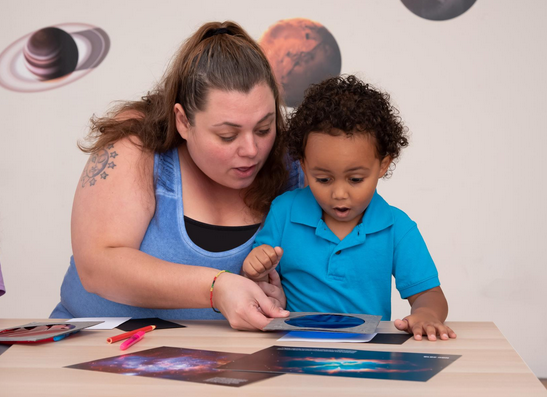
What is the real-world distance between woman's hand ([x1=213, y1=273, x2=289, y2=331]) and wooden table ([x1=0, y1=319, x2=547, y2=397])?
2cm

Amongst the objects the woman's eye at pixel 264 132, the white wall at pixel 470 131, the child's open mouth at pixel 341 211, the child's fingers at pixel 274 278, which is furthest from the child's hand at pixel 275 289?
the white wall at pixel 470 131

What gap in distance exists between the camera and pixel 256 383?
2.55ft

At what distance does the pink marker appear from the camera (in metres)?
1.00

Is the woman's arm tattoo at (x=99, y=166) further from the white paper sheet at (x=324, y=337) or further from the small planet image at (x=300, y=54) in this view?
the small planet image at (x=300, y=54)

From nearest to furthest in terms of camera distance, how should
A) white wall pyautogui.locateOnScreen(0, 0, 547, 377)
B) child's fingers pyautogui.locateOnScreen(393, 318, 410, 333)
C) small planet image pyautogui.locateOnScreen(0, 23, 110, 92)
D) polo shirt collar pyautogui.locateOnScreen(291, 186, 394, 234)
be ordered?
child's fingers pyautogui.locateOnScreen(393, 318, 410, 333), polo shirt collar pyautogui.locateOnScreen(291, 186, 394, 234), white wall pyautogui.locateOnScreen(0, 0, 547, 377), small planet image pyautogui.locateOnScreen(0, 23, 110, 92)

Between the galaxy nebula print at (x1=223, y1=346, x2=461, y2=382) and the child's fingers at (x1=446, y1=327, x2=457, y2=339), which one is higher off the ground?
the child's fingers at (x1=446, y1=327, x2=457, y2=339)

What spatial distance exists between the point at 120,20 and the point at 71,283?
6.83 ft

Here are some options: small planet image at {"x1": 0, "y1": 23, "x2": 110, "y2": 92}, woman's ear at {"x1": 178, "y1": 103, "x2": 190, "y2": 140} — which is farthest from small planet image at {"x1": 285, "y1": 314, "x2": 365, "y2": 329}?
small planet image at {"x1": 0, "y1": 23, "x2": 110, "y2": 92}

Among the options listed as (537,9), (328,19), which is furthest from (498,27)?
(328,19)

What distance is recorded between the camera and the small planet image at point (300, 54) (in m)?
3.15

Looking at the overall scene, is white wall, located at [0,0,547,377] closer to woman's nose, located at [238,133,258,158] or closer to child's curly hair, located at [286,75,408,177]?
child's curly hair, located at [286,75,408,177]

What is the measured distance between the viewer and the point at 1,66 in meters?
3.33

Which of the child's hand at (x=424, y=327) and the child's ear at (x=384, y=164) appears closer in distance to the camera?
the child's hand at (x=424, y=327)

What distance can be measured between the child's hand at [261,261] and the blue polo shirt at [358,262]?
0.46ft
